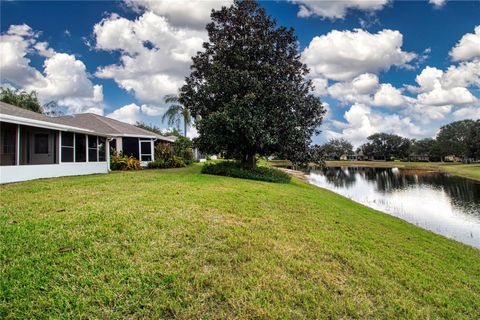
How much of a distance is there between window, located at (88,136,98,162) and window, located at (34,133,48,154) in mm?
2347

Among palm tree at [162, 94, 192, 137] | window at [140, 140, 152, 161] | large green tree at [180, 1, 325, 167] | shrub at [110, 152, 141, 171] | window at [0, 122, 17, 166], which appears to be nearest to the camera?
window at [0, 122, 17, 166]

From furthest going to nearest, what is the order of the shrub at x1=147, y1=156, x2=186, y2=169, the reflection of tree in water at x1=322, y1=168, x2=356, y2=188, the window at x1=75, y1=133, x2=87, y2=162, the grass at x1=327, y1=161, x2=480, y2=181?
1. the grass at x1=327, y1=161, x2=480, y2=181
2. the reflection of tree in water at x1=322, y1=168, x2=356, y2=188
3. the shrub at x1=147, y1=156, x2=186, y2=169
4. the window at x1=75, y1=133, x2=87, y2=162

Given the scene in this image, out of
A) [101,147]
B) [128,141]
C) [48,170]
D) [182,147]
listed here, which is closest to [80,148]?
[101,147]

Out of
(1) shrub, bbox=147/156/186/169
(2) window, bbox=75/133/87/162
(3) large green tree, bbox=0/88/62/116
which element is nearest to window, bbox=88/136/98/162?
(2) window, bbox=75/133/87/162

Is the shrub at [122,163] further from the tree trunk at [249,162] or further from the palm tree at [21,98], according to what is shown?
the palm tree at [21,98]

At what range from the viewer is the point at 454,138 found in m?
67.4

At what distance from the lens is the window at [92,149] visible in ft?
49.9

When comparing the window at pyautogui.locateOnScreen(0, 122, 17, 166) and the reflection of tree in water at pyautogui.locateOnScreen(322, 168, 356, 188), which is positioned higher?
the window at pyautogui.locateOnScreen(0, 122, 17, 166)

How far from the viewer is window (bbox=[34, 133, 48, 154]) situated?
42.6 ft

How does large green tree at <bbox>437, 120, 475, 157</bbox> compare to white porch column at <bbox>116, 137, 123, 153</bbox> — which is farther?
large green tree at <bbox>437, 120, 475, 157</bbox>

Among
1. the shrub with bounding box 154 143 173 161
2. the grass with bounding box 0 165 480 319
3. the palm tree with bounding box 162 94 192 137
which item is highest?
the palm tree with bounding box 162 94 192 137

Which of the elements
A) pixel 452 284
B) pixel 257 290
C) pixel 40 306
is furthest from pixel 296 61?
pixel 40 306

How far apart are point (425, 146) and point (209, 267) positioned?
90.2 meters

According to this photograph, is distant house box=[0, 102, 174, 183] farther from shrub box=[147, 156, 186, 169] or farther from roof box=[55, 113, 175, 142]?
shrub box=[147, 156, 186, 169]
